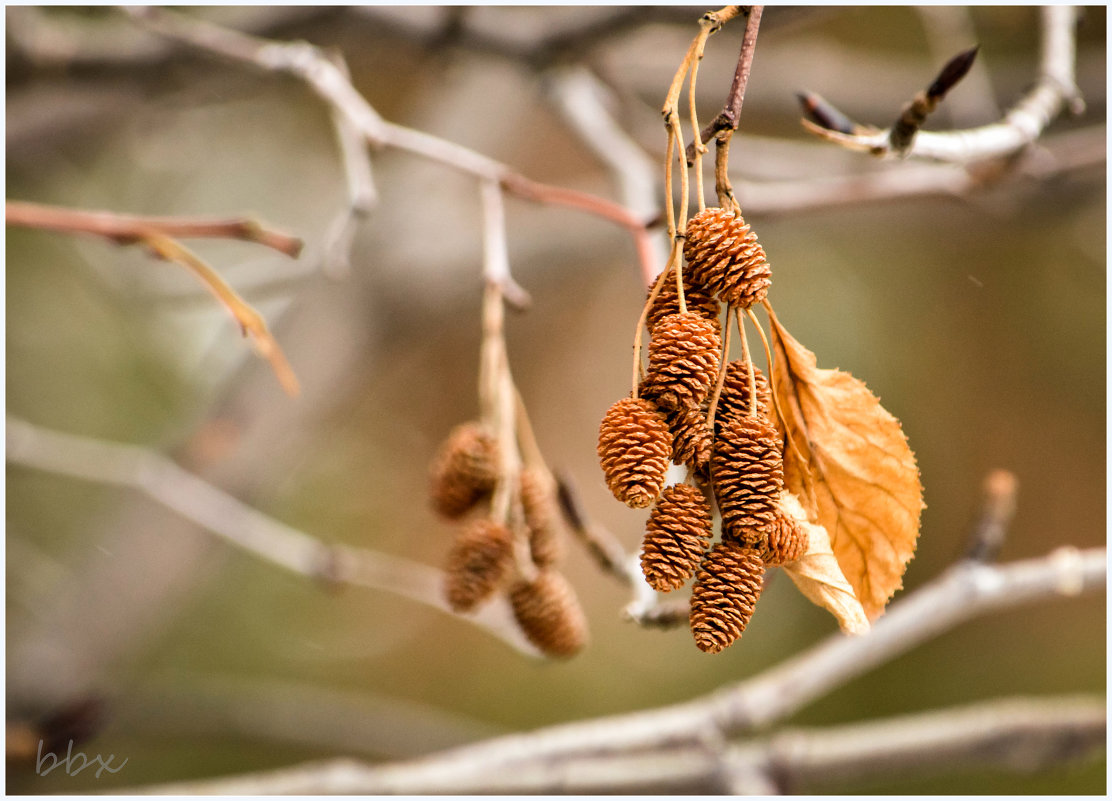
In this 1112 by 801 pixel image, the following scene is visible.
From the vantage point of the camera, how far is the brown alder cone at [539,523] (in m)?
0.47

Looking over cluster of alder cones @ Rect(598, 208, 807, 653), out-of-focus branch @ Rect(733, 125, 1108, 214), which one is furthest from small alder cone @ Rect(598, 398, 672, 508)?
out-of-focus branch @ Rect(733, 125, 1108, 214)

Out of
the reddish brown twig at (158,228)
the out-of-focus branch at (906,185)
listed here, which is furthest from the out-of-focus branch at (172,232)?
the out-of-focus branch at (906,185)

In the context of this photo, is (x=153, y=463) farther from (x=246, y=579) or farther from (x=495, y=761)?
(x=495, y=761)

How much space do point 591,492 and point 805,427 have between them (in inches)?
38.1

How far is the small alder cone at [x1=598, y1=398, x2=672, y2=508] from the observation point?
265 millimetres

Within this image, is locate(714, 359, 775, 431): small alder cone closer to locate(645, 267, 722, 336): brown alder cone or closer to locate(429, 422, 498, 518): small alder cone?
locate(645, 267, 722, 336): brown alder cone

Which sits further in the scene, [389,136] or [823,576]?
[389,136]

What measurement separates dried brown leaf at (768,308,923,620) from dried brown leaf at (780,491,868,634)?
0.06 ft

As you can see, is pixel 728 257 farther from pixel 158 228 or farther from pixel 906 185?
pixel 906 185

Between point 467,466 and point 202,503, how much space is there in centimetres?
70

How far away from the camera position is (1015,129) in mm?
434

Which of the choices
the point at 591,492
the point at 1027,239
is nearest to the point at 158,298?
the point at 591,492

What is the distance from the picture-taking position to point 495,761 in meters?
0.64

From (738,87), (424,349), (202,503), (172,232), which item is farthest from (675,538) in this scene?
(424,349)
